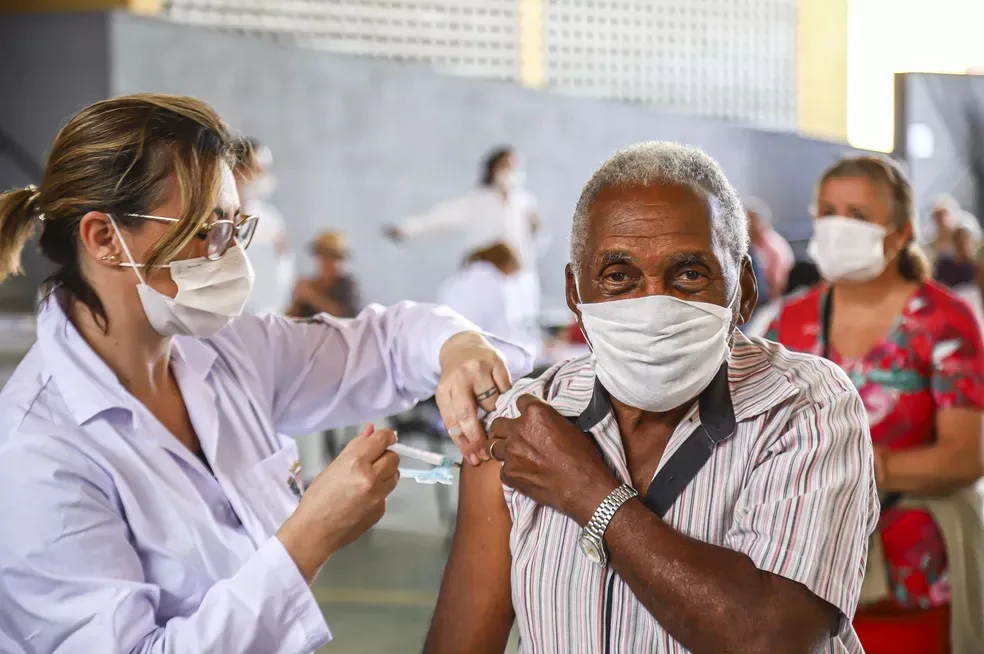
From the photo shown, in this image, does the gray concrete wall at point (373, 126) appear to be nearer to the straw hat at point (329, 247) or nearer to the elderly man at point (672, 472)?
the straw hat at point (329, 247)

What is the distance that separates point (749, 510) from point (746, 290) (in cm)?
31

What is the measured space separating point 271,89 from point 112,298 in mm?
7470

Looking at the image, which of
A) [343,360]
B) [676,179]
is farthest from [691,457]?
[343,360]

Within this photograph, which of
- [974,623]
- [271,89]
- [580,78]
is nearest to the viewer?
[974,623]

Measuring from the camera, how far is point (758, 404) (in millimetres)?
1382

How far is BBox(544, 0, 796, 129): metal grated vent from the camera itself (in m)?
13.3

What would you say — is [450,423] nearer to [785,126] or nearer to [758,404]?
[758,404]

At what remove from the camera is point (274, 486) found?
6.17 ft

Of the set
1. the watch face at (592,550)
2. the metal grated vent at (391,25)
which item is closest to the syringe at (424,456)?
the watch face at (592,550)

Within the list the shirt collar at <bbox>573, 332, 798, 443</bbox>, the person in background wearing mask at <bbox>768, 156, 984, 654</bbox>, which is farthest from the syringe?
the person in background wearing mask at <bbox>768, 156, 984, 654</bbox>

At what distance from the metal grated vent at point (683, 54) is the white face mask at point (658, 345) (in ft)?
39.4

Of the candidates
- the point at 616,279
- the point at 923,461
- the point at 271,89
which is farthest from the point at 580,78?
the point at 616,279

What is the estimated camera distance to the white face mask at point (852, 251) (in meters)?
2.63

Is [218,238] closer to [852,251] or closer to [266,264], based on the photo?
[852,251]
